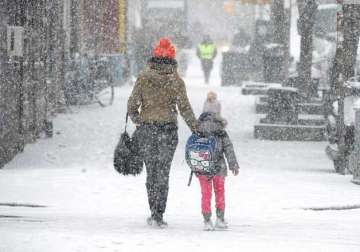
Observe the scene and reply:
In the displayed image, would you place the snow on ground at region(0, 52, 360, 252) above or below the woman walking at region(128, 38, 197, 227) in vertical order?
below

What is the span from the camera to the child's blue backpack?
399 inches

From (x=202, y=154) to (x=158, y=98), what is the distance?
71 centimetres

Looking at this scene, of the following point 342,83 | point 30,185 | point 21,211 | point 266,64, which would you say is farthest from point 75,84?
point 21,211

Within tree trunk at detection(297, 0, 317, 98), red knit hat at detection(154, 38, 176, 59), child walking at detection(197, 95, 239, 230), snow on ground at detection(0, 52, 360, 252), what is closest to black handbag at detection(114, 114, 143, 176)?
snow on ground at detection(0, 52, 360, 252)

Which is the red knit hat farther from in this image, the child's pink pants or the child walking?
the child's pink pants

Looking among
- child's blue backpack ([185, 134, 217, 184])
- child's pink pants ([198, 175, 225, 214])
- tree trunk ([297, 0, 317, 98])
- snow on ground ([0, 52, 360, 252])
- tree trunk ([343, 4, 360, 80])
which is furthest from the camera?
tree trunk ([297, 0, 317, 98])

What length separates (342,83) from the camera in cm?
1642

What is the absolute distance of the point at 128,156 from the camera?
10.6m

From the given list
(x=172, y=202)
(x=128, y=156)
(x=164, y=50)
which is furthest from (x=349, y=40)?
(x=128, y=156)

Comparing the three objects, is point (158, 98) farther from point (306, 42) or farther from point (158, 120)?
point (306, 42)

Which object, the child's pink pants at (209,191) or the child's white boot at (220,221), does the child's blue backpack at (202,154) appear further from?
the child's white boot at (220,221)

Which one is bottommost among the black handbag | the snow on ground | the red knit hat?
the snow on ground

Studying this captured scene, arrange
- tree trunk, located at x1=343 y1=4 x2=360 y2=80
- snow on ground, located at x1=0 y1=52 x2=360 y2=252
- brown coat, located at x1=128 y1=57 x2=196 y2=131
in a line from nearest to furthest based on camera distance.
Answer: snow on ground, located at x1=0 y1=52 x2=360 y2=252
brown coat, located at x1=128 y1=57 x2=196 y2=131
tree trunk, located at x1=343 y1=4 x2=360 y2=80

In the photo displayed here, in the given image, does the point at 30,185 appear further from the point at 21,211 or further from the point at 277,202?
the point at 277,202
